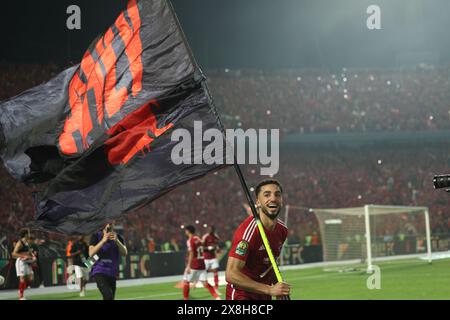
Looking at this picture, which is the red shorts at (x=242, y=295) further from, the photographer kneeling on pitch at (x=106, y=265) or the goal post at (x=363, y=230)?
the goal post at (x=363, y=230)

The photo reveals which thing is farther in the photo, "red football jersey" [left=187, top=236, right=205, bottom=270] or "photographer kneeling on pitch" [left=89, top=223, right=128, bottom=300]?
"red football jersey" [left=187, top=236, right=205, bottom=270]

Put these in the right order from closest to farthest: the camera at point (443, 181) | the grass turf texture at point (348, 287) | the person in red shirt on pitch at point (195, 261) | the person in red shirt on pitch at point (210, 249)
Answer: the camera at point (443, 181), the grass turf texture at point (348, 287), the person in red shirt on pitch at point (195, 261), the person in red shirt on pitch at point (210, 249)

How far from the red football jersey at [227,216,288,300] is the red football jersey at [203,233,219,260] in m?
15.1

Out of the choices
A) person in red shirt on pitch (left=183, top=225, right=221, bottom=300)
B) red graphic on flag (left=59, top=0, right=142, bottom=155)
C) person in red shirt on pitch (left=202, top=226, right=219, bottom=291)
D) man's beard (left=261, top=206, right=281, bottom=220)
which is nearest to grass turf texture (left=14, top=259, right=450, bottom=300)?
person in red shirt on pitch (left=183, top=225, right=221, bottom=300)

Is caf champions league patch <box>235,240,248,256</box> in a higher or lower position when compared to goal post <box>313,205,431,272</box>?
lower

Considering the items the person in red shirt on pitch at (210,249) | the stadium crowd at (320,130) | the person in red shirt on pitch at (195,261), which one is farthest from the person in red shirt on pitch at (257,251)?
the stadium crowd at (320,130)

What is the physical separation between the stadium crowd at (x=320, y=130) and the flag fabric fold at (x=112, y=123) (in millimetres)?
29227

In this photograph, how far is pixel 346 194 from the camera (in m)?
45.9

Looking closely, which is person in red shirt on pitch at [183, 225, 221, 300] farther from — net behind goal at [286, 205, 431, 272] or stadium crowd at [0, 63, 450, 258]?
stadium crowd at [0, 63, 450, 258]

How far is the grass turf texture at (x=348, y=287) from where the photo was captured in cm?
1847

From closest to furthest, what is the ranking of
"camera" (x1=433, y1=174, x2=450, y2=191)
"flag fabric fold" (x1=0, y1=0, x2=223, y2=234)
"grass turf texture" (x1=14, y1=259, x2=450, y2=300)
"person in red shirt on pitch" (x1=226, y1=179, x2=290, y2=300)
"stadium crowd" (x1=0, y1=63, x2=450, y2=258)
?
"camera" (x1=433, y1=174, x2=450, y2=191)
"person in red shirt on pitch" (x1=226, y1=179, x2=290, y2=300)
"flag fabric fold" (x1=0, y1=0, x2=223, y2=234)
"grass turf texture" (x1=14, y1=259, x2=450, y2=300)
"stadium crowd" (x1=0, y1=63, x2=450, y2=258)

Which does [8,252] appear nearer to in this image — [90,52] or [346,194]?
[90,52]

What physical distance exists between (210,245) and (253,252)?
50.9 ft

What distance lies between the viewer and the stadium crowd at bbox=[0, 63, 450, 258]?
133 ft
